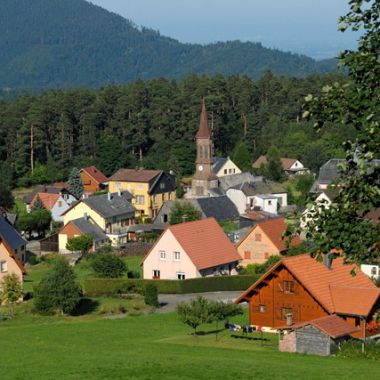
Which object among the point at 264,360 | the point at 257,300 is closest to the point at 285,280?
the point at 257,300

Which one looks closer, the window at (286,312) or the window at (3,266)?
the window at (286,312)

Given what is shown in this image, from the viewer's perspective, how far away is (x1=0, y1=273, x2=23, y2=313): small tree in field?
45156 millimetres

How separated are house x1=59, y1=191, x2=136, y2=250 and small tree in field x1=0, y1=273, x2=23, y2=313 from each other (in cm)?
2272

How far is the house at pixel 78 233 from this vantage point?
218 feet

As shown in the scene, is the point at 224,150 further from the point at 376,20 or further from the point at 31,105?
the point at 376,20

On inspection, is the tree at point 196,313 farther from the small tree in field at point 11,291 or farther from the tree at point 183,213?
the tree at point 183,213

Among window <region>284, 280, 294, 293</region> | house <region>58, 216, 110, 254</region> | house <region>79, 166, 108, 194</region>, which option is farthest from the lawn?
house <region>79, 166, 108, 194</region>

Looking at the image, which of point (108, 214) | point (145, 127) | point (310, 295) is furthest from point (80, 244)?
point (145, 127)

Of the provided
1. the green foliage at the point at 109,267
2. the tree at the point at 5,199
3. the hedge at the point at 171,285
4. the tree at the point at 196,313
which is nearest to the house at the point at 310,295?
the tree at the point at 196,313

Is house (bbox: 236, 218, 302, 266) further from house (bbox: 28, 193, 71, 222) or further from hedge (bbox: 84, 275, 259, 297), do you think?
house (bbox: 28, 193, 71, 222)

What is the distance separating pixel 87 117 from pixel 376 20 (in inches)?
3732

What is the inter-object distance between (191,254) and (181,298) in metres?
4.29

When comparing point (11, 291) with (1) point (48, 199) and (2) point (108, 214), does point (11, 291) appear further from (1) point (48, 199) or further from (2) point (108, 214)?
(1) point (48, 199)

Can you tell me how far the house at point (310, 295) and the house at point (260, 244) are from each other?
1599 cm
